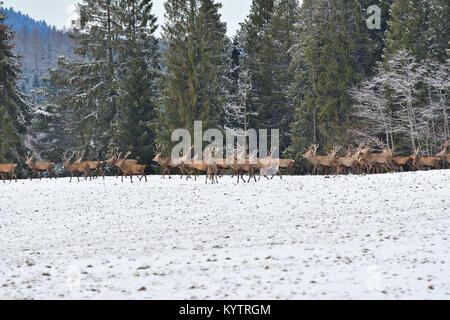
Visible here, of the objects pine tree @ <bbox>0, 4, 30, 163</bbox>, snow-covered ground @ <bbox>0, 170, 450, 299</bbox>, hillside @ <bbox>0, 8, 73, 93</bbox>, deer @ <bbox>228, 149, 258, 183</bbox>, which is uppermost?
hillside @ <bbox>0, 8, 73, 93</bbox>

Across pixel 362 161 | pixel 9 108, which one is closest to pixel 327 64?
pixel 362 161

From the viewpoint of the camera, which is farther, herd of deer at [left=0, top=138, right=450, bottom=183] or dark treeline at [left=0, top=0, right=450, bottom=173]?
dark treeline at [left=0, top=0, right=450, bottom=173]

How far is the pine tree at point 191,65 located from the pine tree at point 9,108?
8.54m

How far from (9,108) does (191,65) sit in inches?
443

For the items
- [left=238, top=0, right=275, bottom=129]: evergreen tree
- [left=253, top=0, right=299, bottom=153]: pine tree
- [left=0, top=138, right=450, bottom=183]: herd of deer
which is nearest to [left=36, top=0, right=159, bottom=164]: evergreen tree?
[left=238, top=0, right=275, bottom=129]: evergreen tree

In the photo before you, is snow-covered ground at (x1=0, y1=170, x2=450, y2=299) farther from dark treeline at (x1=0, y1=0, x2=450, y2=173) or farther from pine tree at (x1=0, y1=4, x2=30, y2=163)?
dark treeline at (x1=0, y1=0, x2=450, y2=173)

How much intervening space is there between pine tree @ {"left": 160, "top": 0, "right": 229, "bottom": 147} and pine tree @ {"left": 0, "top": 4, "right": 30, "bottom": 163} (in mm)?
8544

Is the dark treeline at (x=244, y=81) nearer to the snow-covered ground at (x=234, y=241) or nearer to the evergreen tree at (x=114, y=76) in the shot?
the evergreen tree at (x=114, y=76)

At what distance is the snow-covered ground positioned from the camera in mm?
6855

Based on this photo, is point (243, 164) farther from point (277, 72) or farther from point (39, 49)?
point (39, 49)

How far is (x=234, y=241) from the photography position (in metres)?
9.66

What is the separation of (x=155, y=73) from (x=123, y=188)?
59.0 ft

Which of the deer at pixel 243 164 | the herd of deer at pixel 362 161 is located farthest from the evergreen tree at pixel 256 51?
the deer at pixel 243 164

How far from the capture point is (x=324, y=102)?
33.2 metres
